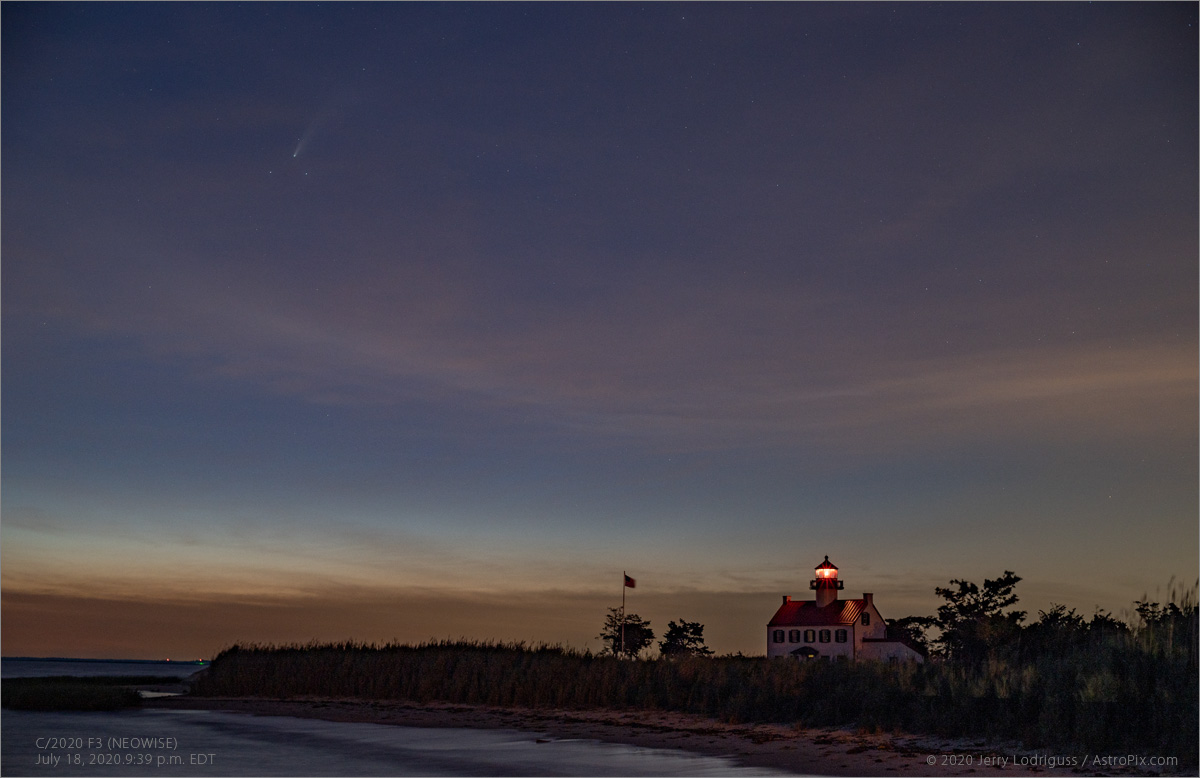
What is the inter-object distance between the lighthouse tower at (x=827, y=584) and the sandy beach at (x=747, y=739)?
172ft

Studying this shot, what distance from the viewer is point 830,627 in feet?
265

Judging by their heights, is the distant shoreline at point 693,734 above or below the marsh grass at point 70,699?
above

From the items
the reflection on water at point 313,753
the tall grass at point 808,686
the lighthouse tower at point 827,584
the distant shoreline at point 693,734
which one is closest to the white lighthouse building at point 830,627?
the lighthouse tower at point 827,584

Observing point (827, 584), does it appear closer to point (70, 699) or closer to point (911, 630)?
point (911, 630)

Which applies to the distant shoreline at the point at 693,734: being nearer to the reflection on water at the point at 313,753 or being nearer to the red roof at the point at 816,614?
the reflection on water at the point at 313,753

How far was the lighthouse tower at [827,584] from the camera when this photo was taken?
3250 inches

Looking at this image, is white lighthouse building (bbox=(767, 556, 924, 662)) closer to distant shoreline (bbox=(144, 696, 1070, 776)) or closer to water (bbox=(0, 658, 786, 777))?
distant shoreline (bbox=(144, 696, 1070, 776))

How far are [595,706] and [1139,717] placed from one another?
18.4 m

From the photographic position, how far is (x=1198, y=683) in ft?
53.4

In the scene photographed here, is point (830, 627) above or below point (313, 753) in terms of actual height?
above

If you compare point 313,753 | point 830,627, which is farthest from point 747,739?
point 830,627

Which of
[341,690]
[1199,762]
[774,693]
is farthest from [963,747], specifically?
[341,690]

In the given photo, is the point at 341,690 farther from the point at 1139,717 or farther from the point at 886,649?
the point at 886,649

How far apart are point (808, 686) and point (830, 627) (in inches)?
2256
